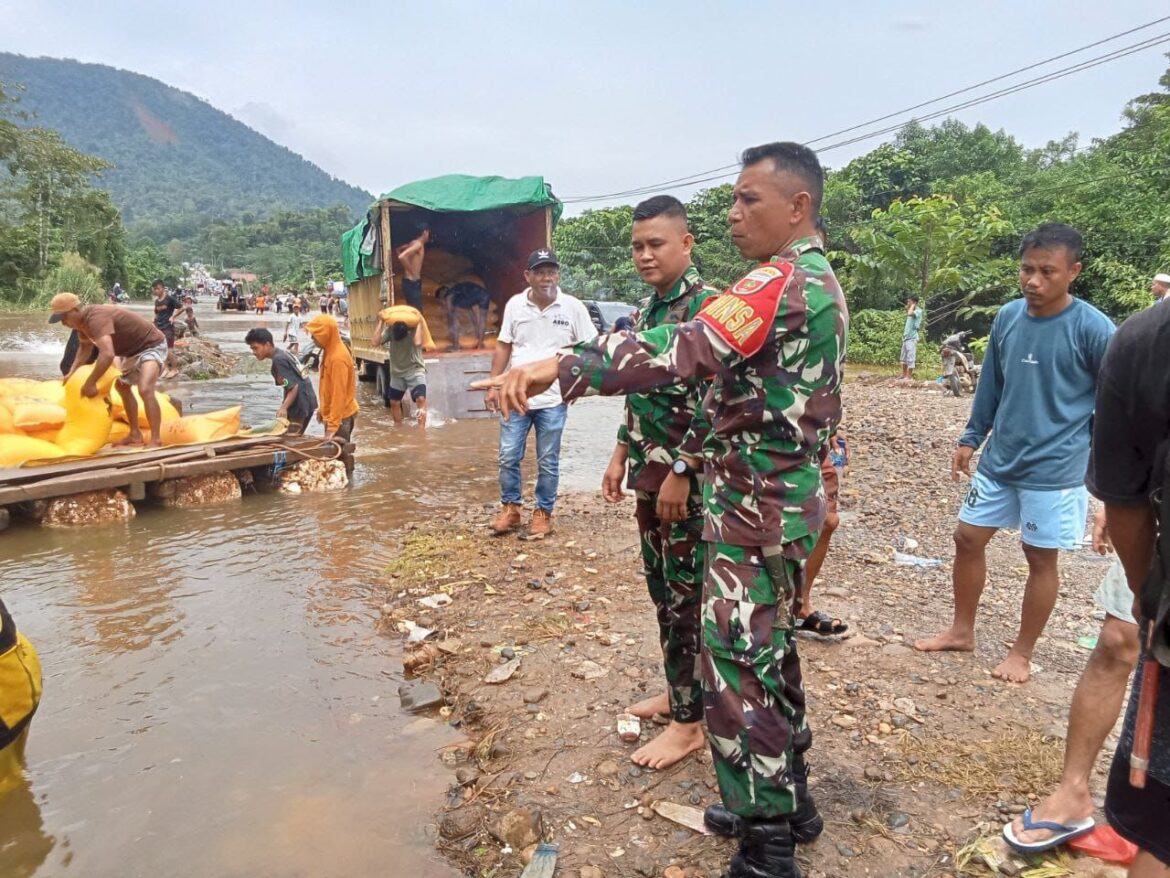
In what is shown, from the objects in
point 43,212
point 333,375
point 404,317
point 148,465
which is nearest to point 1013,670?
point 333,375

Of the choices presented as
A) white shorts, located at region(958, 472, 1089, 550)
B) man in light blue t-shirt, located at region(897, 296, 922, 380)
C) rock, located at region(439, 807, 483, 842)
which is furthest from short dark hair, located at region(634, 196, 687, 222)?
man in light blue t-shirt, located at region(897, 296, 922, 380)

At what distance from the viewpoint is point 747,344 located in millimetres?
1579

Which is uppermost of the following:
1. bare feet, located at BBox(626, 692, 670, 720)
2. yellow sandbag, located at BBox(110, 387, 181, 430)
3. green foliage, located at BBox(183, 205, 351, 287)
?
green foliage, located at BBox(183, 205, 351, 287)

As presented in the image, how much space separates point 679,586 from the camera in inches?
93.4

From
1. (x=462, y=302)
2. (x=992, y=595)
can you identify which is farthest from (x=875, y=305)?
(x=992, y=595)

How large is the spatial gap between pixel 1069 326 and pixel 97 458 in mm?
6542

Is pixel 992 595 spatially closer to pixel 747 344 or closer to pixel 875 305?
pixel 747 344

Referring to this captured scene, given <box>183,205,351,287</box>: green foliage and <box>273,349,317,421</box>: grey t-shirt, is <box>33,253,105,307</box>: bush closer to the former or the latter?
<box>273,349,317,421</box>: grey t-shirt

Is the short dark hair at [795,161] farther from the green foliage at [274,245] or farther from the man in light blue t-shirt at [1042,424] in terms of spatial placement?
the green foliage at [274,245]

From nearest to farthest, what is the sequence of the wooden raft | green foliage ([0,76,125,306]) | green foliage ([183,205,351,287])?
the wooden raft < green foliage ([0,76,125,306]) < green foliage ([183,205,351,287])

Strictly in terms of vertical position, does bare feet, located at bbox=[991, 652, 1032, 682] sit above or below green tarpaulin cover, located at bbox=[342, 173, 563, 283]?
below

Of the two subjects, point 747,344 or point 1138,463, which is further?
point 747,344

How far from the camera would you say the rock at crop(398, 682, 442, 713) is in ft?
10.2

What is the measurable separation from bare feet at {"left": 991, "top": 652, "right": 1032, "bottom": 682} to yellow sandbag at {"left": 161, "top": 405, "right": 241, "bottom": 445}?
20.4 feet
